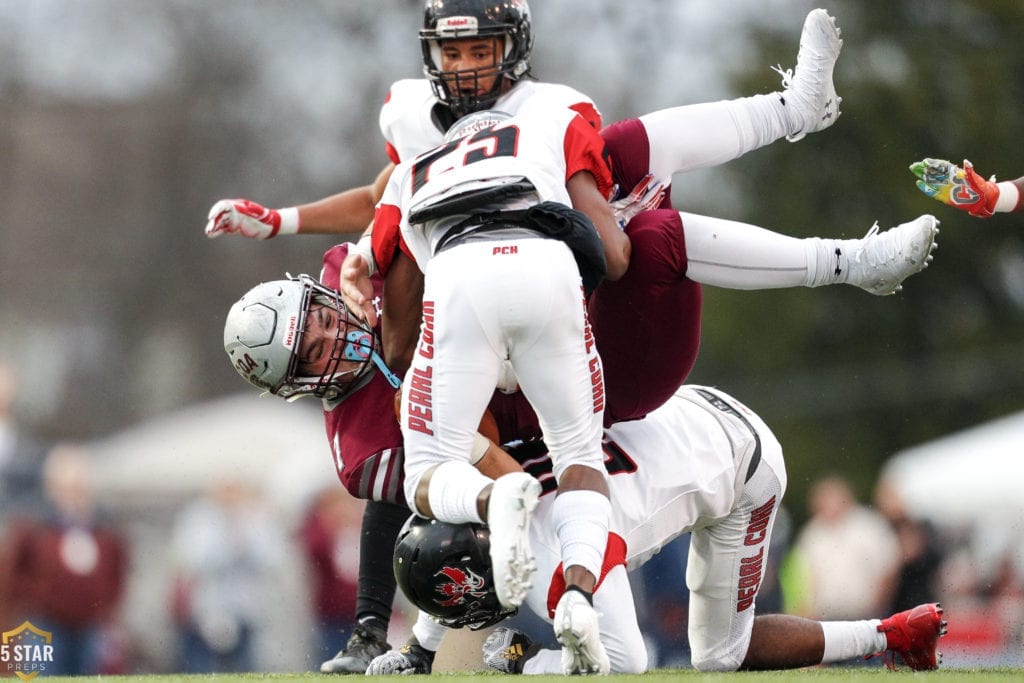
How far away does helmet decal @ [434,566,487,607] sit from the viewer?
4.61 meters

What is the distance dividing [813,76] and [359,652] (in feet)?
8.06

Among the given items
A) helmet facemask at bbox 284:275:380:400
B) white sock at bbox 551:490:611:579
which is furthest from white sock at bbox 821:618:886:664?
helmet facemask at bbox 284:275:380:400

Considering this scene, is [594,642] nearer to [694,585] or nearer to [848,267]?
[694,585]

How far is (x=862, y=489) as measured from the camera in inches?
585

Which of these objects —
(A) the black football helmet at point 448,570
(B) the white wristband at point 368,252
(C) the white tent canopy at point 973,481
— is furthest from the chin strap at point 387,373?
(C) the white tent canopy at point 973,481

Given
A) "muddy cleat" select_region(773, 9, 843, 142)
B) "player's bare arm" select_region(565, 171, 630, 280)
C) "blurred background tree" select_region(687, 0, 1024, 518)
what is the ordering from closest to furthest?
"player's bare arm" select_region(565, 171, 630, 280) → "muddy cleat" select_region(773, 9, 843, 142) → "blurred background tree" select_region(687, 0, 1024, 518)

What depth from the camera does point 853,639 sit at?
17.6ft

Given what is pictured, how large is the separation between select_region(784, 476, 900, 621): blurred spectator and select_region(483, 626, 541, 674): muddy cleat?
4675mm

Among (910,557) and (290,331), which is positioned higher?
(290,331)

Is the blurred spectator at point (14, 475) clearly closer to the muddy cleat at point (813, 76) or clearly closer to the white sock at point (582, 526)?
the white sock at point (582, 526)

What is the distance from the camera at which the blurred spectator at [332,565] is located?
891cm

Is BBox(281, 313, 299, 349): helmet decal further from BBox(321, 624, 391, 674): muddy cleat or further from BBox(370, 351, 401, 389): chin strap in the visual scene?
BBox(321, 624, 391, 674): muddy cleat

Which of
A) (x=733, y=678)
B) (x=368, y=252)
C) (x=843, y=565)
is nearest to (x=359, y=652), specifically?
(x=368, y=252)

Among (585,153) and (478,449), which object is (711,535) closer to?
(478,449)
